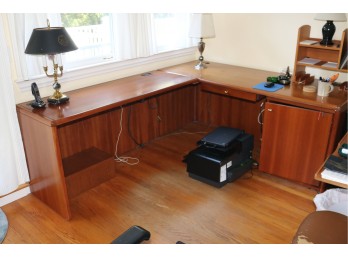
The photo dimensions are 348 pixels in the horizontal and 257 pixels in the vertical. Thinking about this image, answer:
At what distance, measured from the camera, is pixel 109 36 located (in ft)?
9.91

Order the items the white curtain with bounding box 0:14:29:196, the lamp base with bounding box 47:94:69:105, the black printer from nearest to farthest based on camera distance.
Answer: the white curtain with bounding box 0:14:29:196
the lamp base with bounding box 47:94:69:105
the black printer

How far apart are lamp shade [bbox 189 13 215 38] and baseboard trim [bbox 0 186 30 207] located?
197 cm

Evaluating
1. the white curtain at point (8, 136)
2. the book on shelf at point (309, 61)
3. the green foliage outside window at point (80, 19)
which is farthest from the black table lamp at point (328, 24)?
the white curtain at point (8, 136)

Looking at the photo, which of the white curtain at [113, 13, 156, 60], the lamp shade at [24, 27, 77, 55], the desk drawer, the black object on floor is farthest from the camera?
the white curtain at [113, 13, 156, 60]

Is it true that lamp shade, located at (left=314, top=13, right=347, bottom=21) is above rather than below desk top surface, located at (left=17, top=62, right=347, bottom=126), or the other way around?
above

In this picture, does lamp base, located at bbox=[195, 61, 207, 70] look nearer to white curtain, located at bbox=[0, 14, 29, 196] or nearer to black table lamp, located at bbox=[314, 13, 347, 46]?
black table lamp, located at bbox=[314, 13, 347, 46]

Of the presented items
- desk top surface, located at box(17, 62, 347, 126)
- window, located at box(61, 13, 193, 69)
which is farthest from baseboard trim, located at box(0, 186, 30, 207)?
window, located at box(61, 13, 193, 69)

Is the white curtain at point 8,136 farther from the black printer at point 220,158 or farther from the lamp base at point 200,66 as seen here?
the lamp base at point 200,66

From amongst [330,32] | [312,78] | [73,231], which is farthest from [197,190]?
[330,32]

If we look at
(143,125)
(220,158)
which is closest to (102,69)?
(143,125)

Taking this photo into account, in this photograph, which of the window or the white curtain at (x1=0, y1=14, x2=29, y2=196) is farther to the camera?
the window

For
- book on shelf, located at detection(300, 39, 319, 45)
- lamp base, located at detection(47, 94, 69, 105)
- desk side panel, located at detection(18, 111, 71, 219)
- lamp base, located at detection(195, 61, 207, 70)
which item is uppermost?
book on shelf, located at detection(300, 39, 319, 45)

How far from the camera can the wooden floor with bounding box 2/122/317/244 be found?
7.20ft
